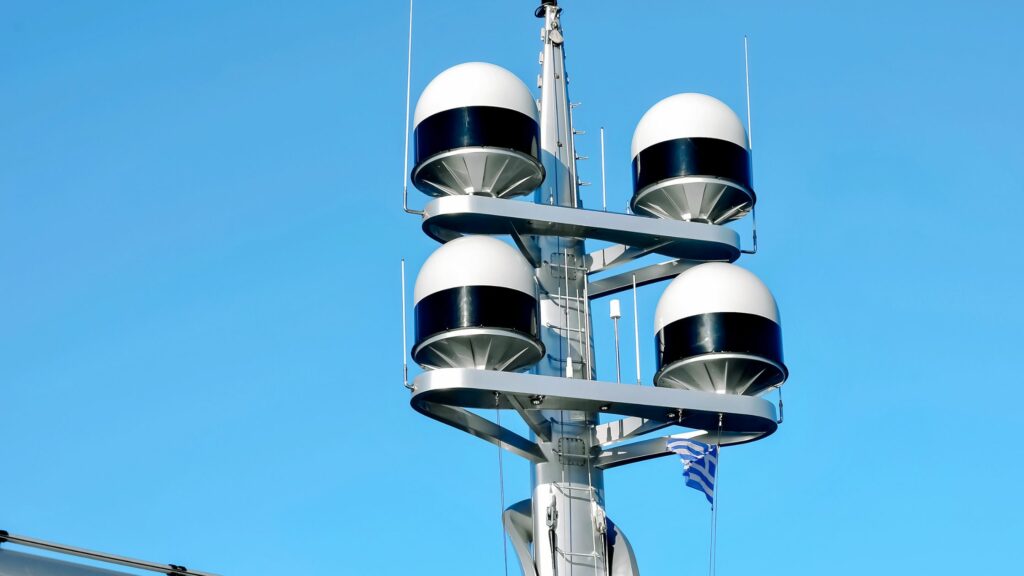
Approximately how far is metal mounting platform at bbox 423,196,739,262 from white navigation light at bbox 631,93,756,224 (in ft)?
1.80

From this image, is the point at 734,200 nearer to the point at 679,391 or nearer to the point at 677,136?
the point at 677,136

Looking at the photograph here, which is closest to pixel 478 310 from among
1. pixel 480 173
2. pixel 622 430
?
pixel 480 173

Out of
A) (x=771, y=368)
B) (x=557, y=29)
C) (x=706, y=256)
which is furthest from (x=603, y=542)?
(x=557, y=29)

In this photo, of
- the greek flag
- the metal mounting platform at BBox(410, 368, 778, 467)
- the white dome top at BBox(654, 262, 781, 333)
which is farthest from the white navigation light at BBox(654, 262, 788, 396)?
the greek flag

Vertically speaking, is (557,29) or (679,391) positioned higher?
(557,29)

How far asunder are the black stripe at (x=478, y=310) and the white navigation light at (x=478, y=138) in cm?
278

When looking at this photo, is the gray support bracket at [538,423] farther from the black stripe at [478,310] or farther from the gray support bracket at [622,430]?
the black stripe at [478,310]

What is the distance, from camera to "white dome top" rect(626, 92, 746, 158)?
2477cm

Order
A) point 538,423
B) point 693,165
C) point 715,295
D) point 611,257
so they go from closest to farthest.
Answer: point 715,295, point 538,423, point 693,165, point 611,257

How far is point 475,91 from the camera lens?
2411cm

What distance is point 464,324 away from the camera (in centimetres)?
2152

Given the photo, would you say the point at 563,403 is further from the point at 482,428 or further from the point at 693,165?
the point at 693,165

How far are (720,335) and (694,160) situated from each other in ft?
11.4

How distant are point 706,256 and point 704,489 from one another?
4.12m
